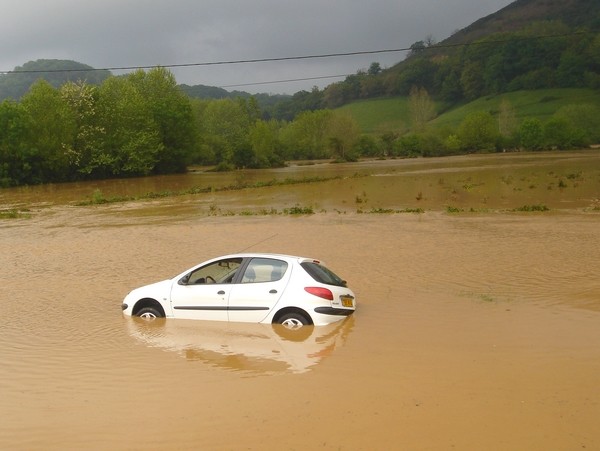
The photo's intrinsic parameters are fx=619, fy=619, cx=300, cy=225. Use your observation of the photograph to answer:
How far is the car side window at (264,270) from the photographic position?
34.9ft

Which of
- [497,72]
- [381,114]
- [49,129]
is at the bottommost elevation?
[49,129]

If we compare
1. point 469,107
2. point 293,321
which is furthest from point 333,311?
point 469,107

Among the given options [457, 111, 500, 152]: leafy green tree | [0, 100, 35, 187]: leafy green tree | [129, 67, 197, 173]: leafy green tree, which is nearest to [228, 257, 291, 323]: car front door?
[0, 100, 35, 187]: leafy green tree

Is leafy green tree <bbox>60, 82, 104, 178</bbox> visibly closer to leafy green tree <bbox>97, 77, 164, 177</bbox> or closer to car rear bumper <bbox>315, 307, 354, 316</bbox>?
→ leafy green tree <bbox>97, 77, 164, 177</bbox>

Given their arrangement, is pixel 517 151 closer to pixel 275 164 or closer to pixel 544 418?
pixel 275 164

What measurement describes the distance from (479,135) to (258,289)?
10963cm

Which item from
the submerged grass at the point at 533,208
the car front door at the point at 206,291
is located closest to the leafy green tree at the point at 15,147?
the submerged grass at the point at 533,208

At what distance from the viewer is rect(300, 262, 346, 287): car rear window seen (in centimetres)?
1059

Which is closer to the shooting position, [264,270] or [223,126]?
[264,270]

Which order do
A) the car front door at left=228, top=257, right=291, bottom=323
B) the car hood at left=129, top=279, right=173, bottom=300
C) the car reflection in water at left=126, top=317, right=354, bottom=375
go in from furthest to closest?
1. the car hood at left=129, top=279, right=173, bottom=300
2. the car front door at left=228, top=257, right=291, bottom=323
3. the car reflection in water at left=126, top=317, right=354, bottom=375

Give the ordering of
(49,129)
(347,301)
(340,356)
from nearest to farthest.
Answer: (340,356), (347,301), (49,129)

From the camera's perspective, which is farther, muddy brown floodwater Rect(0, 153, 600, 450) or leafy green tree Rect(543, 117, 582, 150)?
leafy green tree Rect(543, 117, 582, 150)

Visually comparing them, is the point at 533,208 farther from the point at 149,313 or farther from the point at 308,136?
the point at 308,136

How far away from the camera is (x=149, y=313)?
11391mm
